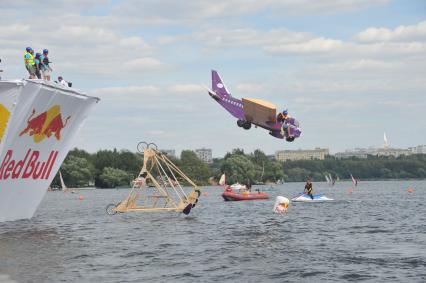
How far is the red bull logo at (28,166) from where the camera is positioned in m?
34.6

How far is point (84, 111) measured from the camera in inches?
1633

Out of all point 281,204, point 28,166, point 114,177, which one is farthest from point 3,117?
point 114,177

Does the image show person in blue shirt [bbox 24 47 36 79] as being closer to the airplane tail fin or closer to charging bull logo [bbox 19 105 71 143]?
charging bull logo [bbox 19 105 71 143]

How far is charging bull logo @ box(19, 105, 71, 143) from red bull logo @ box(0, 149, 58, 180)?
2.95 ft

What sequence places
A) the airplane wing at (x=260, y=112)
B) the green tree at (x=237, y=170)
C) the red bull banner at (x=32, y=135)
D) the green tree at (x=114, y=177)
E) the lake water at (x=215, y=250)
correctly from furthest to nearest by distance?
the green tree at (x=114, y=177) < the green tree at (x=237, y=170) < the airplane wing at (x=260, y=112) < the red bull banner at (x=32, y=135) < the lake water at (x=215, y=250)

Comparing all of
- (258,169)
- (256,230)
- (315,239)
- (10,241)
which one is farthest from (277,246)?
(258,169)

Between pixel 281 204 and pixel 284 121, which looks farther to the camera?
pixel 281 204

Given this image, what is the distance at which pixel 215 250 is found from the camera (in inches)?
1341

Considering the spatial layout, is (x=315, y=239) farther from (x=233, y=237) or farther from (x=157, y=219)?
(x=157, y=219)

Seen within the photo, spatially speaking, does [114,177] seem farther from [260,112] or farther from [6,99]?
[6,99]

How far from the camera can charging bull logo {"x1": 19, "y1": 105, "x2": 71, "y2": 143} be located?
35.6 meters

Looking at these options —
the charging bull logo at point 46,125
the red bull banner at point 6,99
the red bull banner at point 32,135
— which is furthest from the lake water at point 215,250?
the red bull banner at point 6,99

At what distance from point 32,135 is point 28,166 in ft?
5.89

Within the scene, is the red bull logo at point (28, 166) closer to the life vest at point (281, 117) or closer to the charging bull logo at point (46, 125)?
the charging bull logo at point (46, 125)
